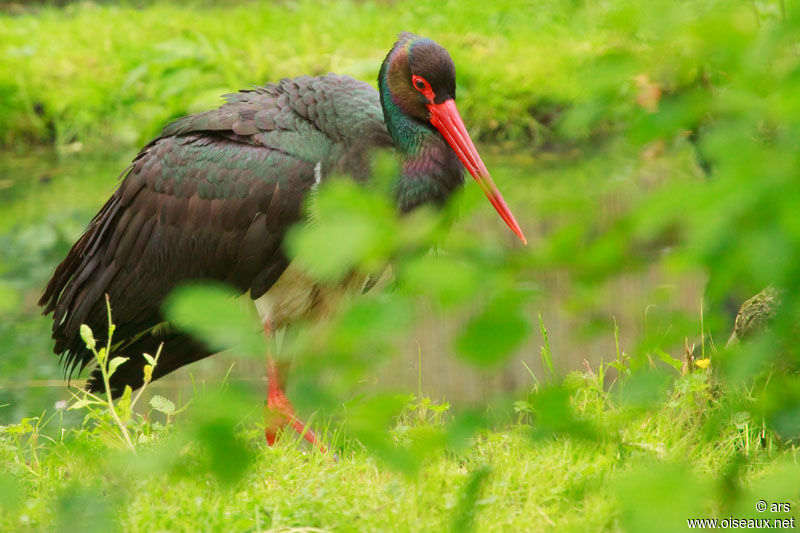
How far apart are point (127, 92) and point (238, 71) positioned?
2.77 ft

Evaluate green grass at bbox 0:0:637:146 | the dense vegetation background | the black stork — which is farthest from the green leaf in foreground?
green grass at bbox 0:0:637:146

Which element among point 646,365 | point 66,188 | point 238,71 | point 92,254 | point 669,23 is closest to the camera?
point 669,23

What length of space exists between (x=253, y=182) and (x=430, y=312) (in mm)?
2322

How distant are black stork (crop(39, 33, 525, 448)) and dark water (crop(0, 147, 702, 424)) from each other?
12.2 inches

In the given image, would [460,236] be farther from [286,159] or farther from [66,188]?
[66,188]

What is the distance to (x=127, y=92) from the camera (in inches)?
312

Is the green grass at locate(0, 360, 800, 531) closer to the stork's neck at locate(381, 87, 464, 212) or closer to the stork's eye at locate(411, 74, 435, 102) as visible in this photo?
the stork's neck at locate(381, 87, 464, 212)

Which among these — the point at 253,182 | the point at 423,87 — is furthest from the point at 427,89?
the point at 253,182

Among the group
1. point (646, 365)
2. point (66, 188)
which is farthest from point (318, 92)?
point (66, 188)

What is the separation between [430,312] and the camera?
94 cm

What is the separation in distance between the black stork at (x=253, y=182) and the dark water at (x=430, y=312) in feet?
1.01

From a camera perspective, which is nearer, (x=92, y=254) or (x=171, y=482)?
(x=171, y=482)

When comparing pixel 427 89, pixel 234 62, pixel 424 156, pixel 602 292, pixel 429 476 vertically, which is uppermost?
pixel 602 292

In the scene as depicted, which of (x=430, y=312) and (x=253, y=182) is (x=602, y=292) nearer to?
(x=430, y=312)
